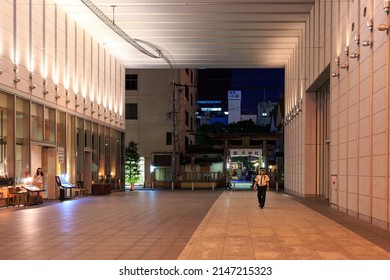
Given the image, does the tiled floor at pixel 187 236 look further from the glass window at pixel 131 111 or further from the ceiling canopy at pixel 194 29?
the glass window at pixel 131 111

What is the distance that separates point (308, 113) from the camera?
27125 mm

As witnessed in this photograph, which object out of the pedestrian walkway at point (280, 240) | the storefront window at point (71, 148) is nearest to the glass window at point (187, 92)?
the storefront window at point (71, 148)

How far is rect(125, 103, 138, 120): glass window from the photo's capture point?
50.3 m

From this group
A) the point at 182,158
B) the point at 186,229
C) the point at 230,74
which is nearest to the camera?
the point at 186,229

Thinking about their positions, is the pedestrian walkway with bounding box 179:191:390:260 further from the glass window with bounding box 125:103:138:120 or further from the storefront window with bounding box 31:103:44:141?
the glass window with bounding box 125:103:138:120

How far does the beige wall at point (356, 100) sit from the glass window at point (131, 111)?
26.3 metres

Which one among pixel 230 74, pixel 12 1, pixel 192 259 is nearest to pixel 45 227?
pixel 192 259

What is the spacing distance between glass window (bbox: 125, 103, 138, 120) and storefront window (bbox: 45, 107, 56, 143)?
88.8 feet

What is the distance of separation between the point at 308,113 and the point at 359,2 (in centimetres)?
1220

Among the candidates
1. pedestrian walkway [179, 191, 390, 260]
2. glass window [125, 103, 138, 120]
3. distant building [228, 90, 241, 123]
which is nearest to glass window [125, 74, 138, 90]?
glass window [125, 103, 138, 120]

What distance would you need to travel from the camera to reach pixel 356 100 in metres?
15.5

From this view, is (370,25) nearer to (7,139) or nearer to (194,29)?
(7,139)

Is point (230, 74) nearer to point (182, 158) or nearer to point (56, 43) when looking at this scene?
point (182, 158)

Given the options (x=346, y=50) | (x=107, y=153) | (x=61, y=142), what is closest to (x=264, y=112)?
(x=107, y=153)
